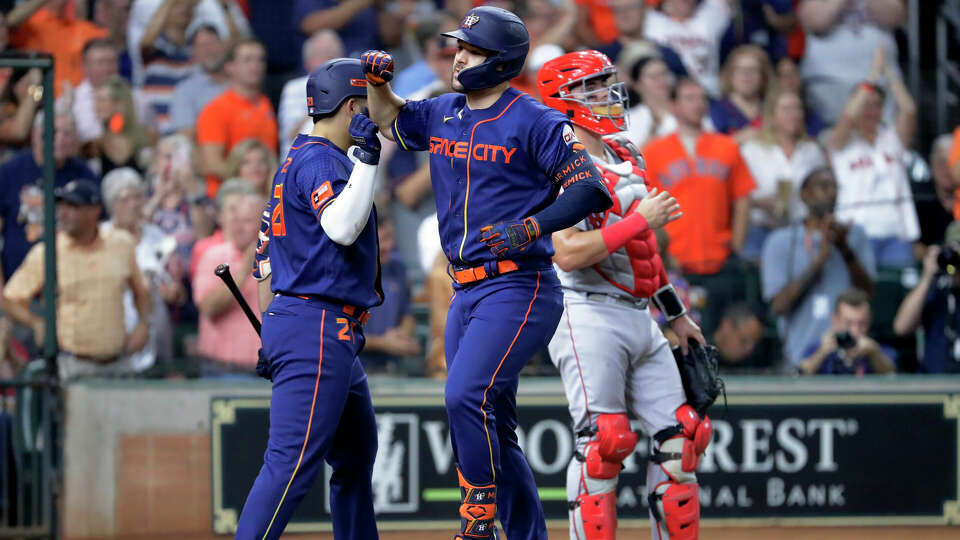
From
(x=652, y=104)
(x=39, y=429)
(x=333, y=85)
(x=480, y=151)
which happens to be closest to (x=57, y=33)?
(x=39, y=429)

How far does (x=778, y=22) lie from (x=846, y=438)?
3.83 meters

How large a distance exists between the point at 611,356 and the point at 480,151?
1200 millimetres

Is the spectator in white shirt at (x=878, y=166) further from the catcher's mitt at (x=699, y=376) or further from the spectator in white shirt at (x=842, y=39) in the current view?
the catcher's mitt at (x=699, y=376)

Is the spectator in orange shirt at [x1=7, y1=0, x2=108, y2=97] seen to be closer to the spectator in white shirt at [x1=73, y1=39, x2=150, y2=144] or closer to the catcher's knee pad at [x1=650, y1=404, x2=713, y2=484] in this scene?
the spectator in white shirt at [x1=73, y1=39, x2=150, y2=144]

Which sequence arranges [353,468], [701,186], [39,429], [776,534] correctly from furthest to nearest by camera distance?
[701,186] → [776,534] → [39,429] → [353,468]

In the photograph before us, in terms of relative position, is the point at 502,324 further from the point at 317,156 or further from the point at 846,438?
the point at 846,438

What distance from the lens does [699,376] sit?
573 cm

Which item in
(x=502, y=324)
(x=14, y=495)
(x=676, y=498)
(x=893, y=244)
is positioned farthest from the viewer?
(x=893, y=244)

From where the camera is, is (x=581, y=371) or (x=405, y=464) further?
(x=405, y=464)

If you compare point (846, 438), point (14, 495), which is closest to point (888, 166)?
point (846, 438)

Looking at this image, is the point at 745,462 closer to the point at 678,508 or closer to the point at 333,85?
the point at 678,508

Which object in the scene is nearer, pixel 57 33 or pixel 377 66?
pixel 377 66

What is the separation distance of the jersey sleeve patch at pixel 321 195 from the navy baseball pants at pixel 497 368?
25.8 inches

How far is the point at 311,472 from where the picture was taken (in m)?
4.80
